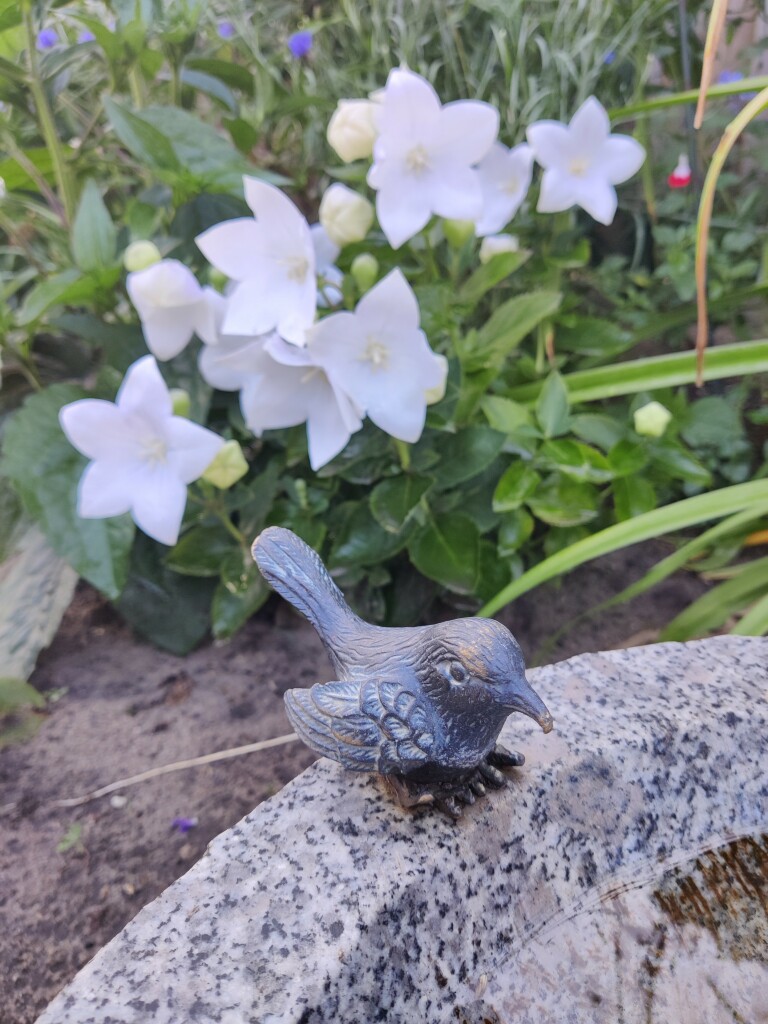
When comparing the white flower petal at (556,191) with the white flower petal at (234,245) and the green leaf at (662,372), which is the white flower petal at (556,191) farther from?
the white flower petal at (234,245)

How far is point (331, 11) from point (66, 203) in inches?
39.4

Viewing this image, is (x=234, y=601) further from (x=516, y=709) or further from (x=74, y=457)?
(x=516, y=709)

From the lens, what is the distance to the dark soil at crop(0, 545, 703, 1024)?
0.77m

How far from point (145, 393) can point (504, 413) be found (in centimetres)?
54

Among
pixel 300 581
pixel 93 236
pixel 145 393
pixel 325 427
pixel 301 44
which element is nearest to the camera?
pixel 300 581

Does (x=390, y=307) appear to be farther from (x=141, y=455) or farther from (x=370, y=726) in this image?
(x=370, y=726)

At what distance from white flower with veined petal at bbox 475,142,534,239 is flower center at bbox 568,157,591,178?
0.21 ft

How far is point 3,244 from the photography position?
73.9 inches

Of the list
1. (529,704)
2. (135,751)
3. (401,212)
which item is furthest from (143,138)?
(529,704)

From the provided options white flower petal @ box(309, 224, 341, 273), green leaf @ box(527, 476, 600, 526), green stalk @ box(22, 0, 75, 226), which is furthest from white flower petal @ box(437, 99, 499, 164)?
green stalk @ box(22, 0, 75, 226)

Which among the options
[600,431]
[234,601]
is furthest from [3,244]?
[600,431]

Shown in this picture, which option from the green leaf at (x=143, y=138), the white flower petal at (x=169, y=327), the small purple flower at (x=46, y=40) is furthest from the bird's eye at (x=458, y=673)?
the small purple flower at (x=46, y=40)

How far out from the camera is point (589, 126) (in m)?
1.10

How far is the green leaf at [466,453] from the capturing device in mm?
1020
